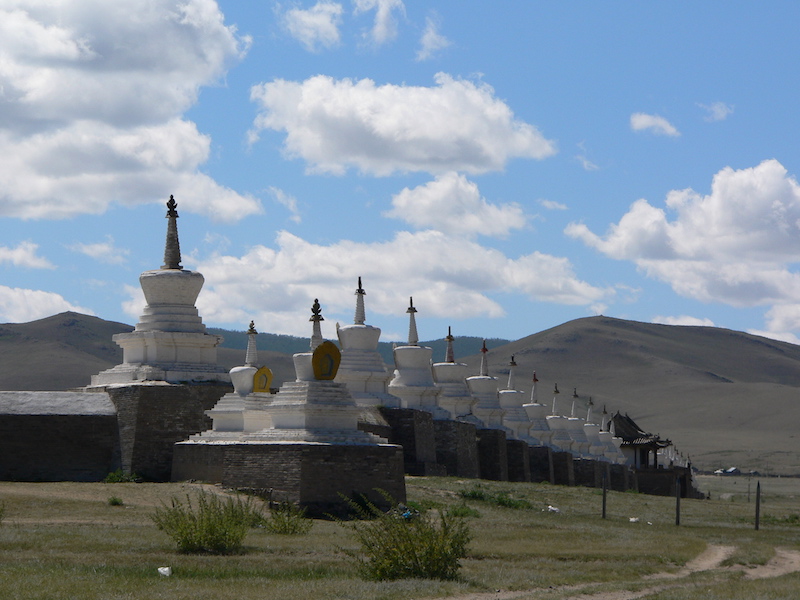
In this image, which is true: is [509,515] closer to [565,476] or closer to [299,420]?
Answer: [299,420]

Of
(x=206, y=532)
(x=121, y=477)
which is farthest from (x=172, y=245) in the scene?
(x=206, y=532)

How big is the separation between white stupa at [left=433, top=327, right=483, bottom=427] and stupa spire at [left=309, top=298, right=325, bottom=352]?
62.2 ft

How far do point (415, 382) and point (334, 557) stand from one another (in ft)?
82.6

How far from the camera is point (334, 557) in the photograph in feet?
71.5

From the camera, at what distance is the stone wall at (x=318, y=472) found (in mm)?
28328

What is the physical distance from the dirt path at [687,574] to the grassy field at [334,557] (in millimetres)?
83

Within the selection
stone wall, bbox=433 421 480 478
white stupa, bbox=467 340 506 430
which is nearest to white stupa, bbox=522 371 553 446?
white stupa, bbox=467 340 506 430

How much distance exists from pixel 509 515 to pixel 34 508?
11.5 m

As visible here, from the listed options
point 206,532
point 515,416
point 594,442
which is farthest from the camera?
point 594,442

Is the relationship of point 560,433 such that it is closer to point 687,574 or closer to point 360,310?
point 360,310

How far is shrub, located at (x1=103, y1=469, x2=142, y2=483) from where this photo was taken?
34.1 metres

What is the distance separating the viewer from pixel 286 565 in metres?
20.5

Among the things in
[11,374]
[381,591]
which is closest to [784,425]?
[11,374]

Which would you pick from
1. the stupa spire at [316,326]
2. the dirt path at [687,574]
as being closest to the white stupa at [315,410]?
the stupa spire at [316,326]
